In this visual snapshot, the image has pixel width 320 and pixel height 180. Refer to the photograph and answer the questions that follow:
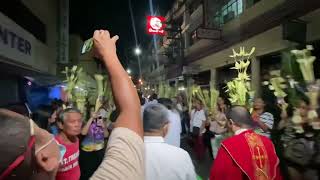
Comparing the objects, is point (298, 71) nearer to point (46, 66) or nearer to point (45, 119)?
point (45, 119)

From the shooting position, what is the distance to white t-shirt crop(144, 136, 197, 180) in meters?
3.36

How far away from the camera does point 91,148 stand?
620cm

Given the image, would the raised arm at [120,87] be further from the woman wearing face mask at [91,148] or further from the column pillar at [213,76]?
the column pillar at [213,76]

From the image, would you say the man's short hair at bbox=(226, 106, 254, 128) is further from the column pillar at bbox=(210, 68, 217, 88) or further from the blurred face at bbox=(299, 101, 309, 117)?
the column pillar at bbox=(210, 68, 217, 88)

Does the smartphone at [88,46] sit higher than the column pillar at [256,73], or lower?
lower

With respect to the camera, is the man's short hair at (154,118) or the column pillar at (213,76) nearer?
the man's short hair at (154,118)

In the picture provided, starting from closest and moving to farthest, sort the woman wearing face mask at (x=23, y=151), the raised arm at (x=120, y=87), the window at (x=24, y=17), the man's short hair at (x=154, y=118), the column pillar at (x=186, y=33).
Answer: the woman wearing face mask at (x=23, y=151) → the raised arm at (x=120, y=87) → the man's short hair at (x=154, y=118) → the window at (x=24, y=17) → the column pillar at (x=186, y=33)

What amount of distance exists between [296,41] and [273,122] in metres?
5.36

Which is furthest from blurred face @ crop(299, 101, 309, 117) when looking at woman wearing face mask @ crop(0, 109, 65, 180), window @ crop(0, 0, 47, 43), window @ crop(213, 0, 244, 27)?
window @ crop(213, 0, 244, 27)

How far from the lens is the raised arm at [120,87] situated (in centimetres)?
153

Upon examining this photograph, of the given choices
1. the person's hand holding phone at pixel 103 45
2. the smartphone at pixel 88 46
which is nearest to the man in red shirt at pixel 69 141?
the smartphone at pixel 88 46

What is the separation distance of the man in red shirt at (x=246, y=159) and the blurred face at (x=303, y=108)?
0.65 metres

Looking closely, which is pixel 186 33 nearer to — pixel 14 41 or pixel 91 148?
pixel 14 41

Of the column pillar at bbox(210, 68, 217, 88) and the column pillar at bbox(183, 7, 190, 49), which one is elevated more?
the column pillar at bbox(183, 7, 190, 49)
